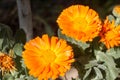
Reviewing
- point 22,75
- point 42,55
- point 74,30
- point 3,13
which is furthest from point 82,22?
point 3,13

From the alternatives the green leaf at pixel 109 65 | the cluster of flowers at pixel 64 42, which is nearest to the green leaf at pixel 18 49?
the cluster of flowers at pixel 64 42

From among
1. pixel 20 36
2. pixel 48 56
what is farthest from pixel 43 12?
pixel 48 56

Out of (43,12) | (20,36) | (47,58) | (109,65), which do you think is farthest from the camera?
(43,12)

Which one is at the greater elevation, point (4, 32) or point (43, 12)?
point (43, 12)

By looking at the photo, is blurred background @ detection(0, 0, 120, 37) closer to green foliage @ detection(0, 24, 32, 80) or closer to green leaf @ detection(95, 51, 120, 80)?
green foliage @ detection(0, 24, 32, 80)

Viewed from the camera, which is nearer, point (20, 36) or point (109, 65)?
point (109, 65)

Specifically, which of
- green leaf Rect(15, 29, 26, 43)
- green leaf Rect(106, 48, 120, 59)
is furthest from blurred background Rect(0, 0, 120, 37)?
green leaf Rect(106, 48, 120, 59)

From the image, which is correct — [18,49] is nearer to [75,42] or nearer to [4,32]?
[4,32]
